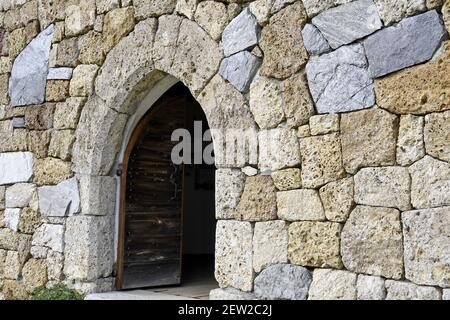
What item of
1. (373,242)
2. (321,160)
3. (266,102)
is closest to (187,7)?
(266,102)

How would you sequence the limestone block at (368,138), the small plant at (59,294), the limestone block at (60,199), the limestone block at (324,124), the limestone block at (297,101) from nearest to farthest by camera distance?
1. the limestone block at (368,138)
2. the limestone block at (324,124)
3. the limestone block at (297,101)
4. the small plant at (59,294)
5. the limestone block at (60,199)

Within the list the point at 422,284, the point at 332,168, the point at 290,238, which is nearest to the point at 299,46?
the point at 332,168

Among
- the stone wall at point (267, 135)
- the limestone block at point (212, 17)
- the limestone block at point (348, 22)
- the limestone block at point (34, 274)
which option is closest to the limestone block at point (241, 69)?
the stone wall at point (267, 135)

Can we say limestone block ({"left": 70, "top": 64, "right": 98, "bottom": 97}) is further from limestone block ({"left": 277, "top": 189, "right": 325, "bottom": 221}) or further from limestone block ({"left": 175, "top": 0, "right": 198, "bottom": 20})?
limestone block ({"left": 277, "top": 189, "right": 325, "bottom": 221})

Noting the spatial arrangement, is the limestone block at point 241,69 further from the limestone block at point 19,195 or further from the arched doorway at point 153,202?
the limestone block at point 19,195

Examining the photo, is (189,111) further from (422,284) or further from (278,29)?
(422,284)

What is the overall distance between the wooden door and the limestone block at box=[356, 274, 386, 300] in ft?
7.06

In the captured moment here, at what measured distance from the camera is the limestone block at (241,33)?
346 centimetres

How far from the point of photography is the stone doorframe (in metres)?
3.97

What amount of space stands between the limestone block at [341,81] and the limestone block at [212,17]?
0.74 meters

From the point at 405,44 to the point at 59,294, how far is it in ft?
9.83

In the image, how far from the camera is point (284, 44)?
331 centimetres

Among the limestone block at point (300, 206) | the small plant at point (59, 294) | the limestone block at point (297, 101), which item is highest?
the limestone block at point (297, 101)

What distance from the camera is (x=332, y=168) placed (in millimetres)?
3037
